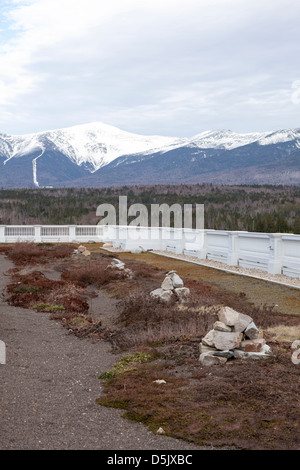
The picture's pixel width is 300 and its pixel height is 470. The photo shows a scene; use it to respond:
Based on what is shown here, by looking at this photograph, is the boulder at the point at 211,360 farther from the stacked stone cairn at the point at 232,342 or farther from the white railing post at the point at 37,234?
the white railing post at the point at 37,234

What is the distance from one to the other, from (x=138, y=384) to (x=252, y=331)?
2.05 m

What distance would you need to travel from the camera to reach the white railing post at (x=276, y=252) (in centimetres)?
1709

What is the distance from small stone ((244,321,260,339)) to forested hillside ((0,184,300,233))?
5422cm

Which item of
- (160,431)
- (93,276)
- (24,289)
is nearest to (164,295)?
(24,289)

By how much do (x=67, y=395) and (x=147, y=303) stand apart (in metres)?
5.45

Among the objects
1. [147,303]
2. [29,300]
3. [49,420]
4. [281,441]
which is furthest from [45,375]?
[29,300]

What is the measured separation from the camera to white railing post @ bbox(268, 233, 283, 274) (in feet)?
56.1

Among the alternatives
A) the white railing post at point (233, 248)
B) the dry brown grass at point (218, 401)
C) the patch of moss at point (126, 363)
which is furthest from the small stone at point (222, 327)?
the white railing post at point (233, 248)

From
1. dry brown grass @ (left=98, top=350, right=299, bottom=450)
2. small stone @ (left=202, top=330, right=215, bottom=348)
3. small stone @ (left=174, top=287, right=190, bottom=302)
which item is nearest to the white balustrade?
small stone @ (left=174, top=287, right=190, bottom=302)

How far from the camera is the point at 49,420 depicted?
5668mm

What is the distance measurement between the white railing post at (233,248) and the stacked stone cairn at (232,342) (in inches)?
487
